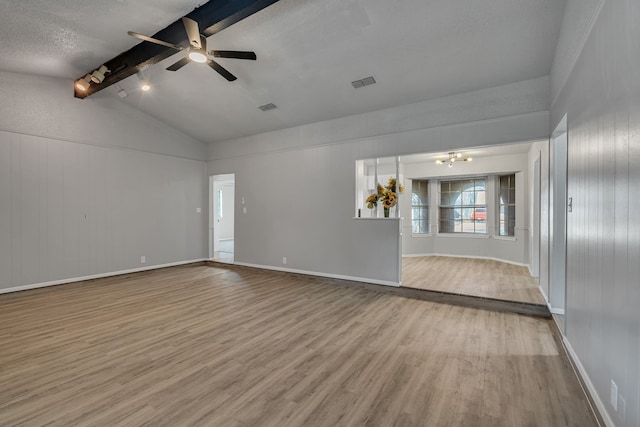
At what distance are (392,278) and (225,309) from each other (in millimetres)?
2716

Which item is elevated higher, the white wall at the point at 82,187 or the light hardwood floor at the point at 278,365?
the white wall at the point at 82,187

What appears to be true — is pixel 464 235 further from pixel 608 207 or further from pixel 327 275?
pixel 608 207

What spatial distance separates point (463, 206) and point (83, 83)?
355 inches

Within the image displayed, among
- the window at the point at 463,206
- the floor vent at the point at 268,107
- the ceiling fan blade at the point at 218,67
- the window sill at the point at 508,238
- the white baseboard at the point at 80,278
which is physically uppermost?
the floor vent at the point at 268,107

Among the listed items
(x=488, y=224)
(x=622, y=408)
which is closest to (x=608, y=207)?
(x=622, y=408)

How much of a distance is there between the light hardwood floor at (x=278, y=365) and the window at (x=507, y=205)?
443 centimetres

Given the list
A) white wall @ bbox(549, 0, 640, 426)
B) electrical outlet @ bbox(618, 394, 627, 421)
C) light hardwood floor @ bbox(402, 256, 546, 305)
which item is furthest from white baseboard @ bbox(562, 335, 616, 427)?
light hardwood floor @ bbox(402, 256, 546, 305)

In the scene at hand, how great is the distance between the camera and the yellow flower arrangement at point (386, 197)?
5199mm

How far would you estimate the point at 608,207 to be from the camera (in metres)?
1.81

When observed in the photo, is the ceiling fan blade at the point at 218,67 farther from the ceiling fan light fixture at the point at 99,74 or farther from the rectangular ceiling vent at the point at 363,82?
the ceiling fan light fixture at the point at 99,74

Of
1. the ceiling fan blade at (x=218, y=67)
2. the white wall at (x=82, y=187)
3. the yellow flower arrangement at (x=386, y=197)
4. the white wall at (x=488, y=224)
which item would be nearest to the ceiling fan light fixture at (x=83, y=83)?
the white wall at (x=82, y=187)

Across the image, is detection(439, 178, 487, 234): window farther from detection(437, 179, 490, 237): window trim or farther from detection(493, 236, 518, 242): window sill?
detection(493, 236, 518, 242): window sill

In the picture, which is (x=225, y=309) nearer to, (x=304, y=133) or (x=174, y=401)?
(x=174, y=401)

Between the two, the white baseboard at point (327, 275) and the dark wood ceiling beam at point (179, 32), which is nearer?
the dark wood ceiling beam at point (179, 32)
